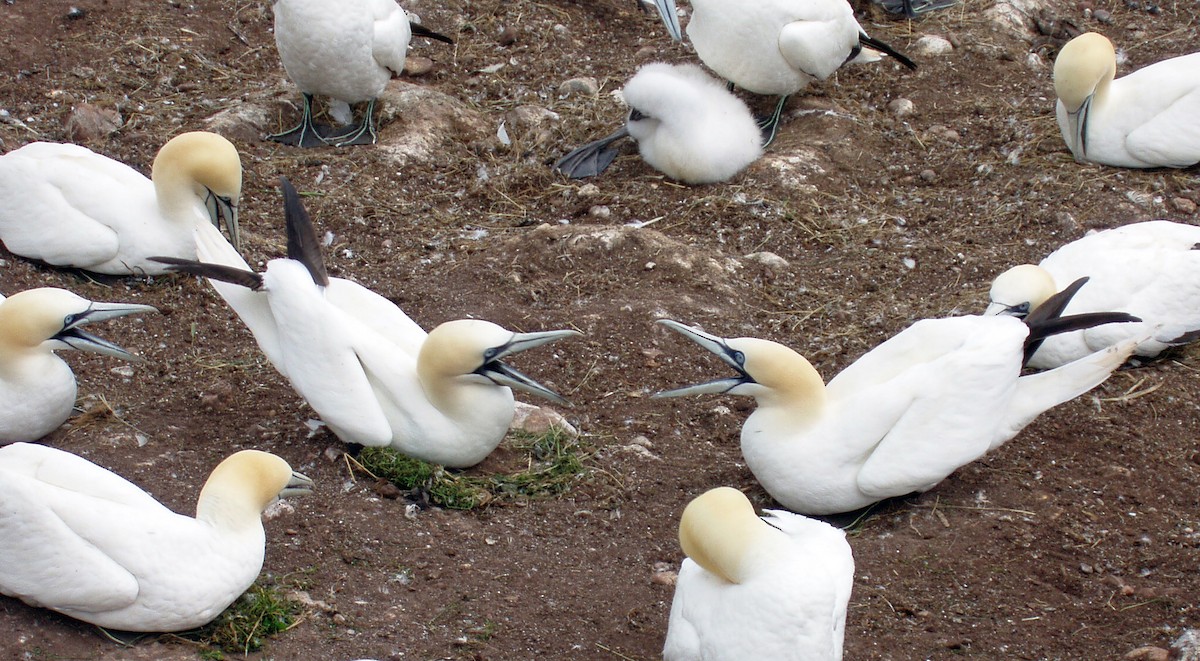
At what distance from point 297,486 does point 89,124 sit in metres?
3.67

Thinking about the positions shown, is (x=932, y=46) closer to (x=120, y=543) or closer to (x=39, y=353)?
(x=39, y=353)

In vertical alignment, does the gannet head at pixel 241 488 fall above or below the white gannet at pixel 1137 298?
above

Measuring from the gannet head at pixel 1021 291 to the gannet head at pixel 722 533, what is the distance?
1.74m

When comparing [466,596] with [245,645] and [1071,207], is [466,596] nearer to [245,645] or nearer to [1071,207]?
[245,645]

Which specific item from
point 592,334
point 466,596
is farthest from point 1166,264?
point 466,596

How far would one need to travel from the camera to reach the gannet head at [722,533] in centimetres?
338

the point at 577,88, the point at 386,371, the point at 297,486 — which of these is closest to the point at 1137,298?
the point at 386,371

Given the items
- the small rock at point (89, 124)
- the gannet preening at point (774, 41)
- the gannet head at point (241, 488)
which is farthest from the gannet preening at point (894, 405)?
the small rock at point (89, 124)

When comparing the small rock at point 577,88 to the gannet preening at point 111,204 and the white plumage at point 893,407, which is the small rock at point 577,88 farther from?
the white plumage at point 893,407

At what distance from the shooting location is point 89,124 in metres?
6.73

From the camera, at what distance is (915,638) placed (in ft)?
12.0

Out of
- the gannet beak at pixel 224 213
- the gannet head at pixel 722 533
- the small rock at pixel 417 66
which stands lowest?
the small rock at pixel 417 66

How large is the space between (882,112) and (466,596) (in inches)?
185

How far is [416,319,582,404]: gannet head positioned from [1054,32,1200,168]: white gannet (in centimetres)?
354
